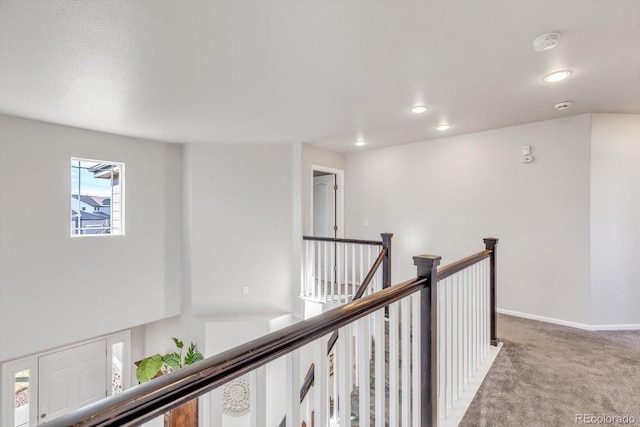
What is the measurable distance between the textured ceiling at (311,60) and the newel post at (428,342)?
4.73 ft

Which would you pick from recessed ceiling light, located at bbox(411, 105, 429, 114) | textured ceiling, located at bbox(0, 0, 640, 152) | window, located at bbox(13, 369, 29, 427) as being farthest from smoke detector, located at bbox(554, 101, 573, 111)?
window, located at bbox(13, 369, 29, 427)

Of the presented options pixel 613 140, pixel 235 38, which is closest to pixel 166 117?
pixel 235 38

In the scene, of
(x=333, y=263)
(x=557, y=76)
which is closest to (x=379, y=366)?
(x=557, y=76)

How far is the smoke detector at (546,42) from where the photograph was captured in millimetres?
1974

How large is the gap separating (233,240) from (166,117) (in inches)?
85.0

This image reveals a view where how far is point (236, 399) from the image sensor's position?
15.6 ft

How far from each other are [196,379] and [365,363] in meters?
0.73

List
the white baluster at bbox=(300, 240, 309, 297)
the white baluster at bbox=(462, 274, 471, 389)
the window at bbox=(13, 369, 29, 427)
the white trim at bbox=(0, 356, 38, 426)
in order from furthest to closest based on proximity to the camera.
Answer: the white baluster at bbox=(300, 240, 309, 297)
the window at bbox=(13, 369, 29, 427)
the white trim at bbox=(0, 356, 38, 426)
the white baluster at bbox=(462, 274, 471, 389)

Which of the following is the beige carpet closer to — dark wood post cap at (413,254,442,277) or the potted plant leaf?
dark wood post cap at (413,254,442,277)

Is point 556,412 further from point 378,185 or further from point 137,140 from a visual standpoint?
point 137,140

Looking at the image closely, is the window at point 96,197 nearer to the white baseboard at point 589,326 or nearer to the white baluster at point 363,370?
the white baluster at point 363,370

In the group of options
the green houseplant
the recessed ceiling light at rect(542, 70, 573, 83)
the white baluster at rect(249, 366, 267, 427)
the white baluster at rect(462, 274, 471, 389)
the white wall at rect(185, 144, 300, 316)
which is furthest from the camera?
→ the white wall at rect(185, 144, 300, 316)

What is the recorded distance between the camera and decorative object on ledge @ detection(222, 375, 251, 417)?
468 cm

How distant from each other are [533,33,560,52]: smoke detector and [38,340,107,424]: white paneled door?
6.41 metres
